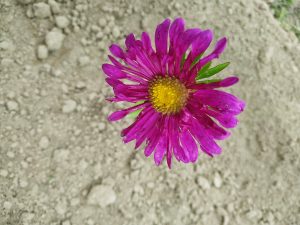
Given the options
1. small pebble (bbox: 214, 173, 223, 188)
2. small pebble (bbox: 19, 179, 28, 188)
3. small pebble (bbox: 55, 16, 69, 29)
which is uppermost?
small pebble (bbox: 55, 16, 69, 29)

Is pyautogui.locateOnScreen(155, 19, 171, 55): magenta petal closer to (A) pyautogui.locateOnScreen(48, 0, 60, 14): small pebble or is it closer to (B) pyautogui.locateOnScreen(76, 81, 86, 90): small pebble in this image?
(B) pyautogui.locateOnScreen(76, 81, 86, 90): small pebble

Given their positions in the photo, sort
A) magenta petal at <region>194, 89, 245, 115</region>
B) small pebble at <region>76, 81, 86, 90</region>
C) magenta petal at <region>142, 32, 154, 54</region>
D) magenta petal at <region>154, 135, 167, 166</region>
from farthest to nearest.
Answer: small pebble at <region>76, 81, 86, 90</region>
magenta petal at <region>154, 135, 167, 166</region>
magenta petal at <region>142, 32, 154, 54</region>
magenta petal at <region>194, 89, 245, 115</region>

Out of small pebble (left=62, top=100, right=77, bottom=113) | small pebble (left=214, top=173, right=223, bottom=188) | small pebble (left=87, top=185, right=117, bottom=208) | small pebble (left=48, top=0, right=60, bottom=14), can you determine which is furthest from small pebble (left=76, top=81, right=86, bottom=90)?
small pebble (left=214, top=173, right=223, bottom=188)

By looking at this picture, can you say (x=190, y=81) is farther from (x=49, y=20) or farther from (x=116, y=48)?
A: (x=49, y=20)

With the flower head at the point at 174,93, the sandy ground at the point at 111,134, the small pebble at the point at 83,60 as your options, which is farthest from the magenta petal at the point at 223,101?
the small pebble at the point at 83,60

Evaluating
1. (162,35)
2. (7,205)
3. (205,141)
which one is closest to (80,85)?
(7,205)

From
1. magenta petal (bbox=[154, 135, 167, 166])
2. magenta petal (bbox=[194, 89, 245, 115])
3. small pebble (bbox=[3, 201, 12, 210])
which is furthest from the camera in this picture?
small pebble (bbox=[3, 201, 12, 210])

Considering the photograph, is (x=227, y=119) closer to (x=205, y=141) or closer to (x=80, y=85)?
(x=205, y=141)
